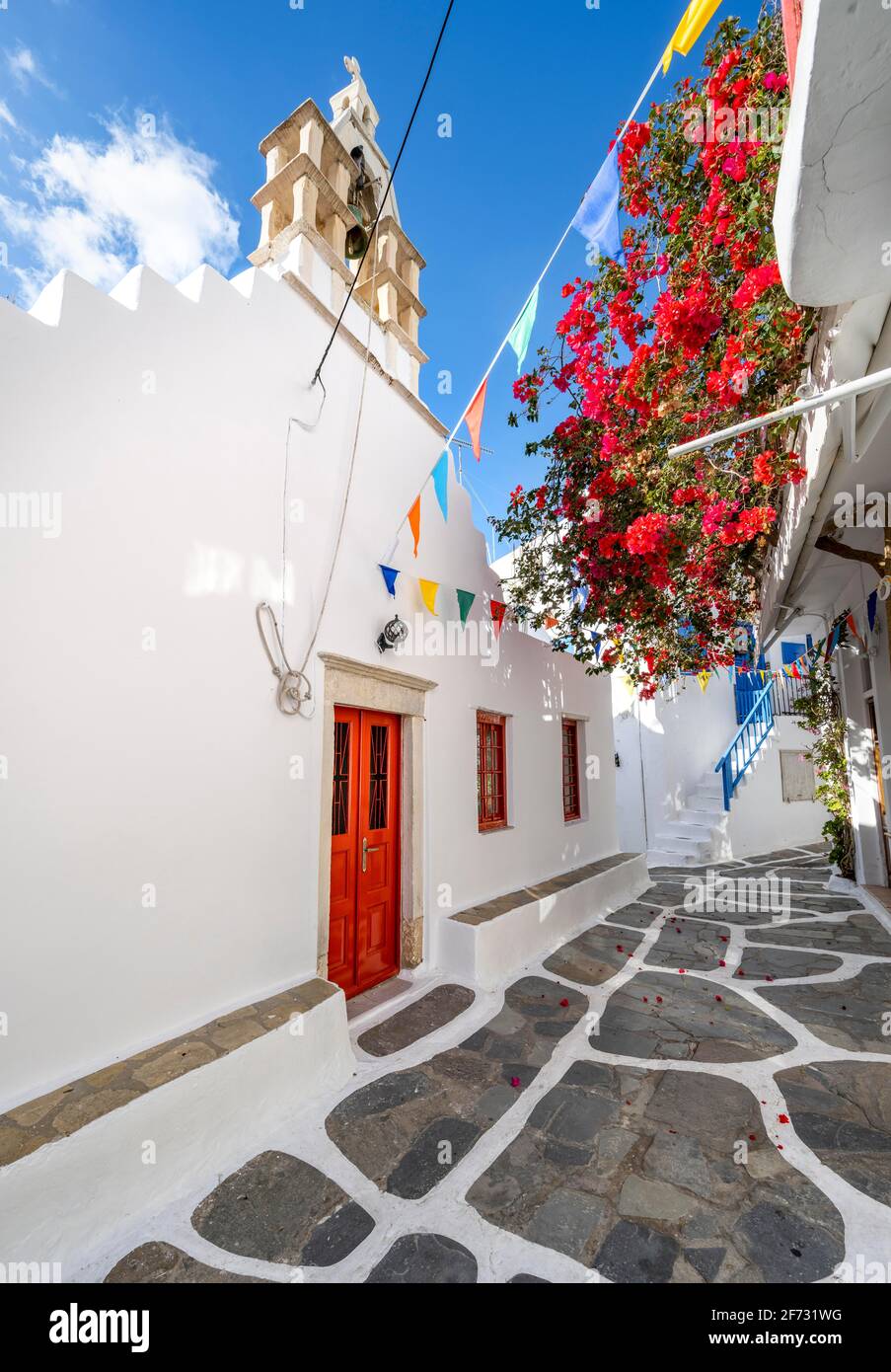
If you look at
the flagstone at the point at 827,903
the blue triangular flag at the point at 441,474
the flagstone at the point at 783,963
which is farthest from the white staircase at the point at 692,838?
the blue triangular flag at the point at 441,474

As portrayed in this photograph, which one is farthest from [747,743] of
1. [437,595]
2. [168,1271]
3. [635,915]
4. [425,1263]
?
[168,1271]

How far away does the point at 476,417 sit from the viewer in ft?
14.4

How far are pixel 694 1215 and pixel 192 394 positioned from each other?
4.78 metres

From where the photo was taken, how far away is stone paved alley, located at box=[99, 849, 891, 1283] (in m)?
2.13

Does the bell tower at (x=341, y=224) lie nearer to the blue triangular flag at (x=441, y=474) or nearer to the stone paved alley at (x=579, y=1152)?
the blue triangular flag at (x=441, y=474)

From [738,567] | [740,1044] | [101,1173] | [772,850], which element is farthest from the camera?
[772,850]

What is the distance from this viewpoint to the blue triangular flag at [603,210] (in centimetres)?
330

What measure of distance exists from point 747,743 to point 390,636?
10.2 metres

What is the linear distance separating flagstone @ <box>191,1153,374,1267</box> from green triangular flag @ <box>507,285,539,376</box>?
16.2 ft

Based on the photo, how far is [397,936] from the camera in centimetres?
483

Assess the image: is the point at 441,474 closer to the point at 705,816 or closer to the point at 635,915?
the point at 635,915

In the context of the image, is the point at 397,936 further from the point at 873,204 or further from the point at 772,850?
the point at 772,850
